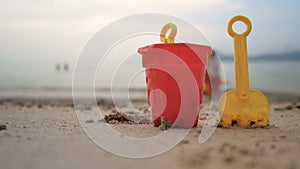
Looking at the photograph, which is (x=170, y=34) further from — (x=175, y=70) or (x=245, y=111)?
(x=245, y=111)

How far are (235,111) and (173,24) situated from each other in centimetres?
87

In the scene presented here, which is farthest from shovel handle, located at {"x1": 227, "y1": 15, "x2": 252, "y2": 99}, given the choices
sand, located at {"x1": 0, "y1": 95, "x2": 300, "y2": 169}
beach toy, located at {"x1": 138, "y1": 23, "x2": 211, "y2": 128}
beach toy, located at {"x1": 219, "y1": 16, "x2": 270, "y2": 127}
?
sand, located at {"x1": 0, "y1": 95, "x2": 300, "y2": 169}

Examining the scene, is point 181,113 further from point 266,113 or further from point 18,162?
point 18,162

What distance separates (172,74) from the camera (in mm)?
2811

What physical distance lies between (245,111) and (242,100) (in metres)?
0.10

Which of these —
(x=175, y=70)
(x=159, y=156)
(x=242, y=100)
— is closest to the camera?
(x=159, y=156)

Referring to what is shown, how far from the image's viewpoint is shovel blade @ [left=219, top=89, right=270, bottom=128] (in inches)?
114

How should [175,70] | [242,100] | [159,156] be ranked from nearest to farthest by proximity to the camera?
[159,156] < [175,70] < [242,100]

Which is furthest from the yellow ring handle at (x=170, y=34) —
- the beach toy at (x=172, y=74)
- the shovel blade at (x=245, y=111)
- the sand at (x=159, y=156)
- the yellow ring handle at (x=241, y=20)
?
the sand at (x=159, y=156)

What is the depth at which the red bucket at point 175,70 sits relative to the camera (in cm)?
278

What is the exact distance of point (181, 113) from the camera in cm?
284

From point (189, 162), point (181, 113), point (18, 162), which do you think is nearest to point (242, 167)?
point (189, 162)

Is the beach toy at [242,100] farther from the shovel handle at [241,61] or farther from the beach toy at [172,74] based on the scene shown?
the beach toy at [172,74]

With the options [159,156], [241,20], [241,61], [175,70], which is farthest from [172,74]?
[159,156]
